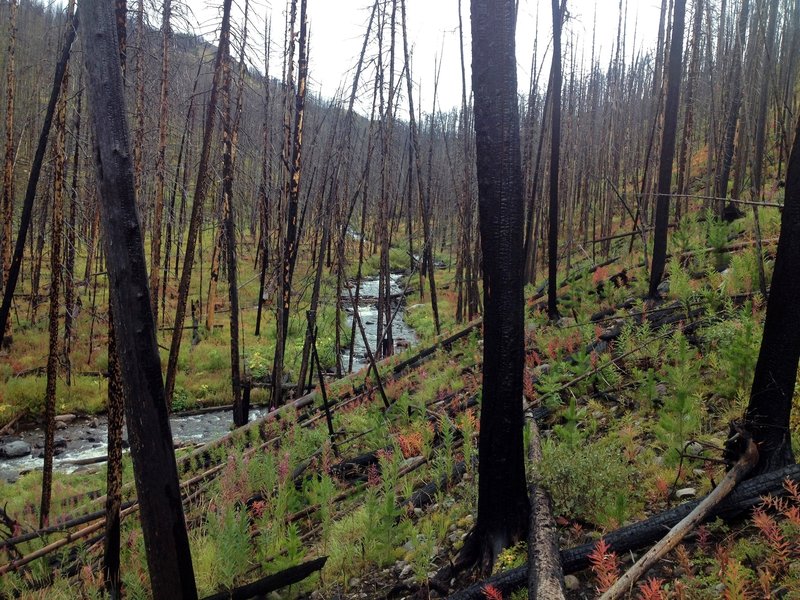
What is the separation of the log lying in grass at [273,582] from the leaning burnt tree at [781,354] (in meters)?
3.10

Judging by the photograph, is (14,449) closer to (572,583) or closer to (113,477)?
(113,477)

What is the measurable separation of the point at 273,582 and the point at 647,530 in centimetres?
261

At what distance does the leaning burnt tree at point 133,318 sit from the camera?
3.33 meters

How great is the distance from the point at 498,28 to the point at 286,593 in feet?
14.3

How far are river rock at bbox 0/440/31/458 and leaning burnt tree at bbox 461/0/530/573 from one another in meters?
10.9

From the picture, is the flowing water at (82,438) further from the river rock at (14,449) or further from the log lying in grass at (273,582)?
the log lying in grass at (273,582)

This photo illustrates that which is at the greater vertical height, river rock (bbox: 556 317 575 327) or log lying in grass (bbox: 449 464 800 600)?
river rock (bbox: 556 317 575 327)

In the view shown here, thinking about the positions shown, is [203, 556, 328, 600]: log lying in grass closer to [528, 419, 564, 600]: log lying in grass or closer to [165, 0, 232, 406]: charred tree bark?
[528, 419, 564, 600]: log lying in grass

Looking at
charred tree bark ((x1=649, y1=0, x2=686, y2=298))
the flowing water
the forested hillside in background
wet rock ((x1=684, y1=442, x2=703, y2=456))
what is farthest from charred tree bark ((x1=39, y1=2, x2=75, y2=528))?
charred tree bark ((x1=649, y1=0, x2=686, y2=298))

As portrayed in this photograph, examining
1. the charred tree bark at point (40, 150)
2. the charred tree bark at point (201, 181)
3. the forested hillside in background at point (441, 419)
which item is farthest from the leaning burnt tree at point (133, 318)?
the charred tree bark at point (201, 181)

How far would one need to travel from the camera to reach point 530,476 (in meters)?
4.00

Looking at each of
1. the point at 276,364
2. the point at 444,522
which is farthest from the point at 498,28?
the point at 276,364

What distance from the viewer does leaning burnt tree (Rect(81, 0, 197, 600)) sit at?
333 cm

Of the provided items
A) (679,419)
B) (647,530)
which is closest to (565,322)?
(679,419)
